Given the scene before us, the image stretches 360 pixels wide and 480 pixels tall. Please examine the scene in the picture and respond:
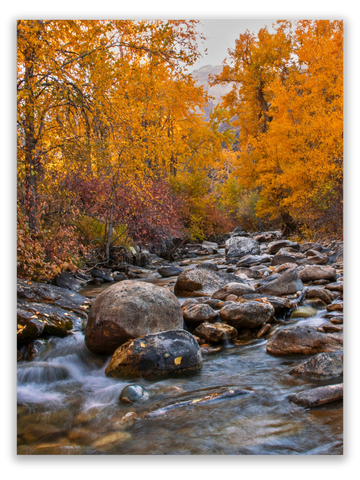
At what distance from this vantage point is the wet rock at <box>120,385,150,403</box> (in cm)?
332

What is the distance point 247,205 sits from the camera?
24.2 m

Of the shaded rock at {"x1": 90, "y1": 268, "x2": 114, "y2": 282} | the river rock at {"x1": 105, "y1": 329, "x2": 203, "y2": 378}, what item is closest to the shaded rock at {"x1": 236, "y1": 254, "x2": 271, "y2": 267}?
the shaded rock at {"x1": 90, "y1": 268, "x2": 114, "y2": 282}

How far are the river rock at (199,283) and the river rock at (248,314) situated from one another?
1979mm

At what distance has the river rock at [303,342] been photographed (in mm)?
4086

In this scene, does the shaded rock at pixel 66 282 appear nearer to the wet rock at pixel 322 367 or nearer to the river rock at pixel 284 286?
the river rock at pixel 284 286

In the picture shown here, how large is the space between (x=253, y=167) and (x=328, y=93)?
5.46 m

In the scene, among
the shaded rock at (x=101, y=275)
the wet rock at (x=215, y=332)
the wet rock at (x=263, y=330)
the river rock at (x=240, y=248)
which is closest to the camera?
the wet rock at (x=215, y=332)

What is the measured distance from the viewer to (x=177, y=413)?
2.96 metres

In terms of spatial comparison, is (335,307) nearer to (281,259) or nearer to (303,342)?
(303,342)

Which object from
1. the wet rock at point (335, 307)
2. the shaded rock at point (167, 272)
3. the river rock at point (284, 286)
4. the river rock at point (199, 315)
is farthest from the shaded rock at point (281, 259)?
the river rock at point (199, 315)

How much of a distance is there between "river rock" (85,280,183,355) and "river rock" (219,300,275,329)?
2.65ft

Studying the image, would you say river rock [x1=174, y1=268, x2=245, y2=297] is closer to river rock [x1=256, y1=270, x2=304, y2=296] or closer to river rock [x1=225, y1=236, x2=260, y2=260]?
river rock [x1=256, y1=270, x2=304, y2=296]
